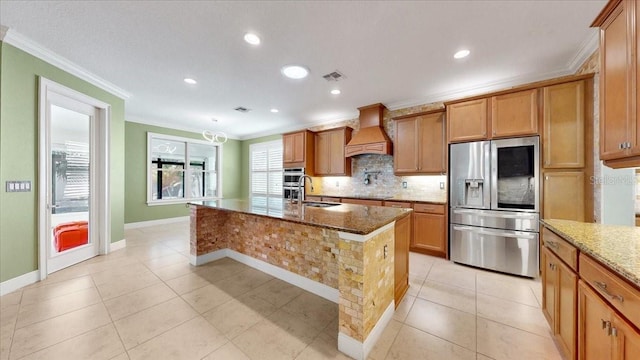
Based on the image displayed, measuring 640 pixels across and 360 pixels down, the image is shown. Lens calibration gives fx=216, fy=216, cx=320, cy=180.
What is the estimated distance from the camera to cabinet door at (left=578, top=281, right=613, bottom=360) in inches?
40.8

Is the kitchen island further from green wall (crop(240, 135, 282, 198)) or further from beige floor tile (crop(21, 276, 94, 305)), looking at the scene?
green wall (crop(240, 135, 282, 198))

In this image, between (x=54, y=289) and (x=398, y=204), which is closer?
(x=54, y=289)

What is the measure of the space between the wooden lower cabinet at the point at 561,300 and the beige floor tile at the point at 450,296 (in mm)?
569

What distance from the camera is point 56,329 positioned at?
179 cm

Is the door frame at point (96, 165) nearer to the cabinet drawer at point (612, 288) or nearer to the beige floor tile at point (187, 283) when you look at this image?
the beige floor tile at point (187, 283)

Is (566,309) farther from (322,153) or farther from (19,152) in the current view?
(19,152)

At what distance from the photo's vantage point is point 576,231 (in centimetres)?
152

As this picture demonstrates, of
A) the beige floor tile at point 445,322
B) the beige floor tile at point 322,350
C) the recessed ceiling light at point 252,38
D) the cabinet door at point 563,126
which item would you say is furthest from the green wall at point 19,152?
the cabinet door at point 563,126

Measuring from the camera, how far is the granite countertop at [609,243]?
947mm

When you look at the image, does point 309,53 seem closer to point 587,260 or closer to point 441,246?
point 587,260

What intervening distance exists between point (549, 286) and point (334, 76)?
3198 millimetres

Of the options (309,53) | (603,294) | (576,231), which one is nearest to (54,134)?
(309,53)

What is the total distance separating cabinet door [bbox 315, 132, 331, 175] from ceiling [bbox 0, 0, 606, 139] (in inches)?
57.6

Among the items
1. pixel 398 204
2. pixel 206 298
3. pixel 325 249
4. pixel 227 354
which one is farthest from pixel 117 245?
pixel 398 204
